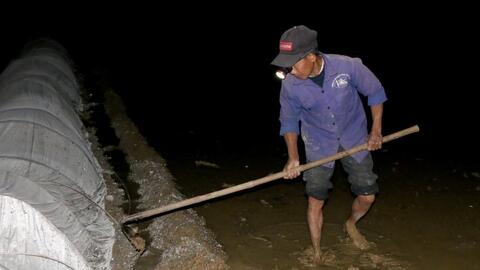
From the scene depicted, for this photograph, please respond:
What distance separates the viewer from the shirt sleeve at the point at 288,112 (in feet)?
13.1

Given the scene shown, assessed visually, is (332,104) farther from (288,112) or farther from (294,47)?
(294,47)

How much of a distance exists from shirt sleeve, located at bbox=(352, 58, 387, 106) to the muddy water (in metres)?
1.47

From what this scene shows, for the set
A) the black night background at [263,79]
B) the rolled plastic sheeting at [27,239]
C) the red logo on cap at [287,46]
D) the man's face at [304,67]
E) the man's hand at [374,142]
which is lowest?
the black night background at [263,79]

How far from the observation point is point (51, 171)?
466cm

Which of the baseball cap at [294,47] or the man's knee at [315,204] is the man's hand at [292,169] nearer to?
the man's knee at [315,204]

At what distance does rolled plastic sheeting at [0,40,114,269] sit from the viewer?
423 centimetres

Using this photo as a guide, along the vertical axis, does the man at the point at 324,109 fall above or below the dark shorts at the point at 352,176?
above

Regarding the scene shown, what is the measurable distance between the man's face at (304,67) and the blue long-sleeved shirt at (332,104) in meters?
0.13

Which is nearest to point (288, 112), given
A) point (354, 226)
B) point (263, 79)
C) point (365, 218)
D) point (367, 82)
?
point (367, 82)

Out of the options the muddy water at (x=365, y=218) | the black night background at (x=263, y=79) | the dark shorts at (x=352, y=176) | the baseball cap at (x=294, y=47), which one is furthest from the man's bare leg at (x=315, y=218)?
the baseball cap at (x=294, y=47)

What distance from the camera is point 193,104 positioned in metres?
10.7

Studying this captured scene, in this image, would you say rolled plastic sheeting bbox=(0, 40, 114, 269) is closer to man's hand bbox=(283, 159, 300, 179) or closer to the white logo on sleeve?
man's hand bbox=(283, 159, 300, 179)

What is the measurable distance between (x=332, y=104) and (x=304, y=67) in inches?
16.3

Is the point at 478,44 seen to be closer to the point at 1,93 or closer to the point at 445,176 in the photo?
the point at 445,176
